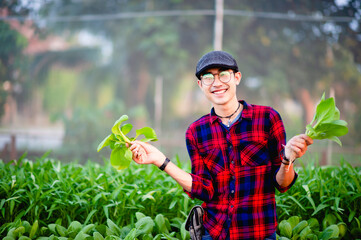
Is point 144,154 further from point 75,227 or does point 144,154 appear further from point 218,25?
point 218,25

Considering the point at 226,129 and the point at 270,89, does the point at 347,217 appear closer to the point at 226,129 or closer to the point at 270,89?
the point at 226,129

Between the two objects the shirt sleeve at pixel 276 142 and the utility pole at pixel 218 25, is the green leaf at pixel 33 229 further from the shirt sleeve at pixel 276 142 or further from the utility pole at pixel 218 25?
the utility pole at pixel 218 25

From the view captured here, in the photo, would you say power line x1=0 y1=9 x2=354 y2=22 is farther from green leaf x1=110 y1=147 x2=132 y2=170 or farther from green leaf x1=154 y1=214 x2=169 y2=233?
green leaf x1=110 y1=147 x2=132 y2=170

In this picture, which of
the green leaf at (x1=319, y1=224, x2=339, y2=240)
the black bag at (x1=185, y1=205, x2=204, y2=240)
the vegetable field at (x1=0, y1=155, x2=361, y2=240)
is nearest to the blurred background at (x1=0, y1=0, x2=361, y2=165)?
the vegetable field at (x1=0, y1=155, x2=361, y2=240)

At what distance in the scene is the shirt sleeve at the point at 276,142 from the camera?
3.81 ft

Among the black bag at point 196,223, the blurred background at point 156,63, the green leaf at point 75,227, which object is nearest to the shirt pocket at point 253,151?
the black bag at point 196,223

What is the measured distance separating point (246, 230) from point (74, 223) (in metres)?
0.91

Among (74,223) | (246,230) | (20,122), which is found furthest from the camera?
(20,122)

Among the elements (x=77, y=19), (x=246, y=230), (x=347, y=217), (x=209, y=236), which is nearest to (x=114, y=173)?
(x=209, y=236)

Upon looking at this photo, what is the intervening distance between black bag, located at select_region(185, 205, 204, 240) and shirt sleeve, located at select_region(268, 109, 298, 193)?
1.09 ft

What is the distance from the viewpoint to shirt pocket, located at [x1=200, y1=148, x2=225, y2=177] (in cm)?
121

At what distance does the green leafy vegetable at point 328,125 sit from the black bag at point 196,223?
55cm

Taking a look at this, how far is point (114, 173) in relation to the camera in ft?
7.29

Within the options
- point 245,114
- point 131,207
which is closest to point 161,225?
point 131,207
